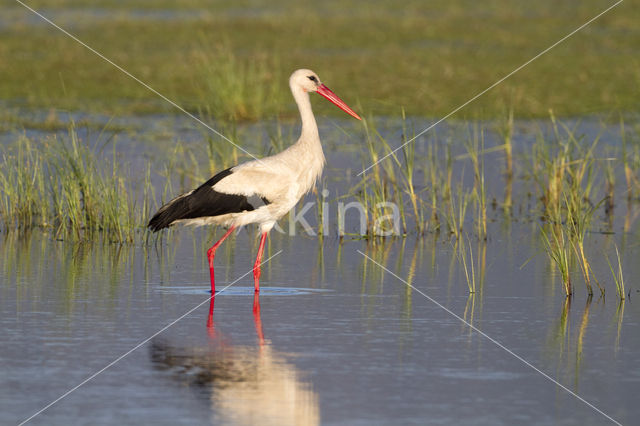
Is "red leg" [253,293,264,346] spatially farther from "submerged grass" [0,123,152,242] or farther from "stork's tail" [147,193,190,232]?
"submerged grass" [0,123,152,242]

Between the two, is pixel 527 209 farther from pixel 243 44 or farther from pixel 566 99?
pixel 243 44

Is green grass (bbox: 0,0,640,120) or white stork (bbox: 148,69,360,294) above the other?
green grass (bbox: 0,0,640,120)

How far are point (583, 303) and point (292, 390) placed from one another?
325 centimetres

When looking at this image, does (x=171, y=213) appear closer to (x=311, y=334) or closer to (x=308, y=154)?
(x=308, y=154)

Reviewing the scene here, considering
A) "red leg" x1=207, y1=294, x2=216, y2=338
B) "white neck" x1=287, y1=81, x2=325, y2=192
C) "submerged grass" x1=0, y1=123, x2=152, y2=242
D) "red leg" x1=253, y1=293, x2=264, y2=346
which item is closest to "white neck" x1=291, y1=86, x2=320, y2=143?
"white neck" x1=287, y1=81, x2=325, y2=192

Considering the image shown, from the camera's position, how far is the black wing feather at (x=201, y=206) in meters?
10.2

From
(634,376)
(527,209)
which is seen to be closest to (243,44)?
(527,209)

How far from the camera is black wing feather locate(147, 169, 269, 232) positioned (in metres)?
10.2

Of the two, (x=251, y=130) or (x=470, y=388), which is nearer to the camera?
(x=470, y=388)

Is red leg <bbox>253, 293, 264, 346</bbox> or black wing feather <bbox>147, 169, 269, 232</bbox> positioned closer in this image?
red leg <bbox>253, 293, 264, 346</bbox>

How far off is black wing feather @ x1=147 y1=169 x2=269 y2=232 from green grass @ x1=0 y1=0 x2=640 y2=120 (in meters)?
4.34

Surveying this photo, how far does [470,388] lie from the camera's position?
22.3 ft

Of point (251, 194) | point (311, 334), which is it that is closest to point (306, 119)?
point (251, 194)

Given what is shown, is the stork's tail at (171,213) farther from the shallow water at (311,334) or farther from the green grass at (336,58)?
the green grass at (336,58)
